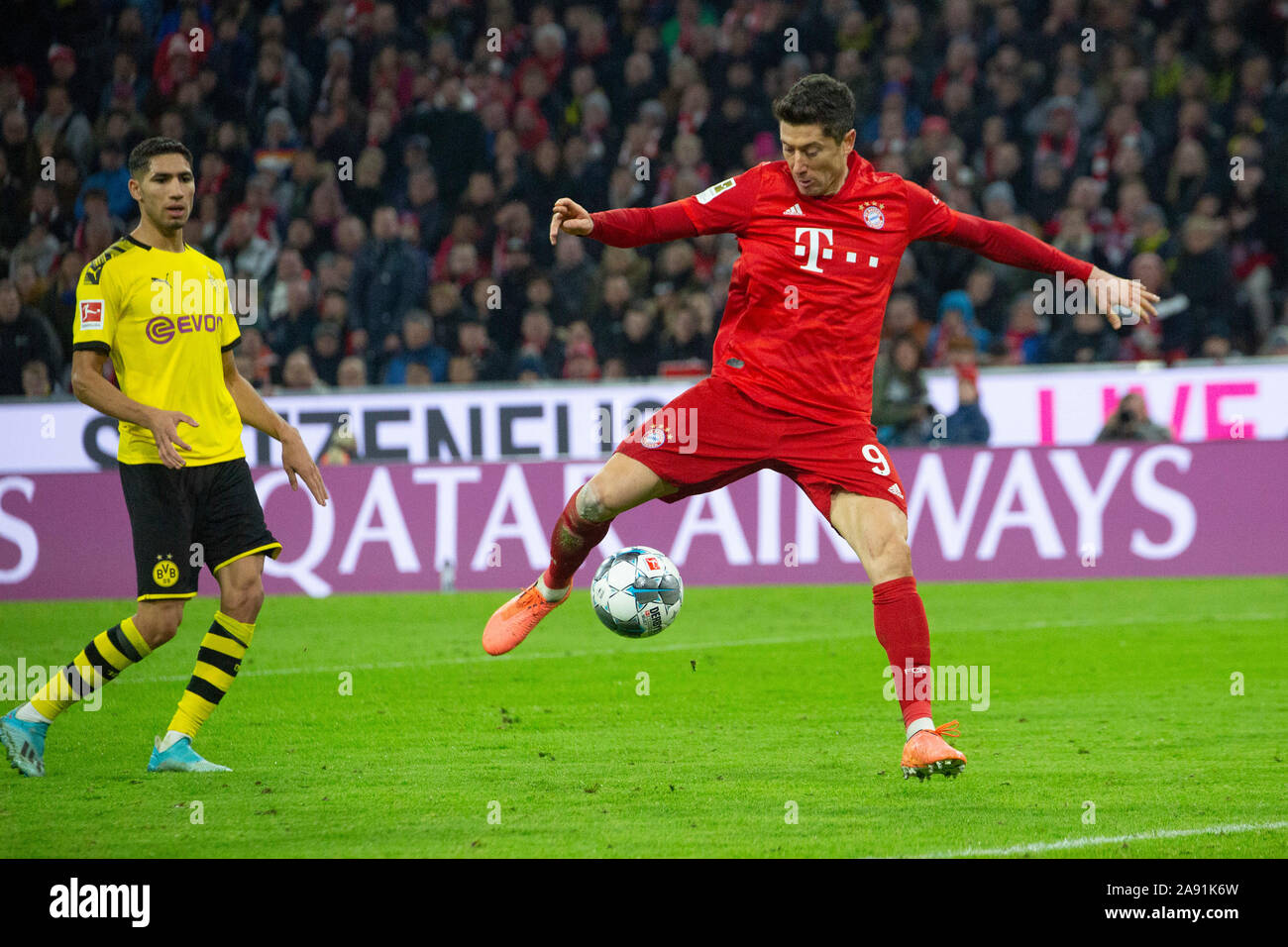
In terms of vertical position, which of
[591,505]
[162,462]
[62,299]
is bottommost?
[591,505]

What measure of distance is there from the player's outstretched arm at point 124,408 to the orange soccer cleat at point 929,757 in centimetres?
264

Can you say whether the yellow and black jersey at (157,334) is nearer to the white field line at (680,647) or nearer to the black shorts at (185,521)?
the black shorts at (185,521)

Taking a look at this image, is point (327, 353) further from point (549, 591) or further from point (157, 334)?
point (157, 334)

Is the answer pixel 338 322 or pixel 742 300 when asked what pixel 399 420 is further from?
Result: pixel 742 300

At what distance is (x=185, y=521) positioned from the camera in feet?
19.7

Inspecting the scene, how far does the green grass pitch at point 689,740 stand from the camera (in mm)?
5082

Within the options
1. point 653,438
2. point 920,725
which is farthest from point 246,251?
point 920,725

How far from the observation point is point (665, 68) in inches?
667

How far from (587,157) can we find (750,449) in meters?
10.8

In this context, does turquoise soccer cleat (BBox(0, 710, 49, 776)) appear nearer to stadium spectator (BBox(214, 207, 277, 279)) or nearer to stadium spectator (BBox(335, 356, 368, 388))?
stadium spectator (BBox(335, 356, 368, 388))

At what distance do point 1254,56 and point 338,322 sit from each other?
9.08 metres
